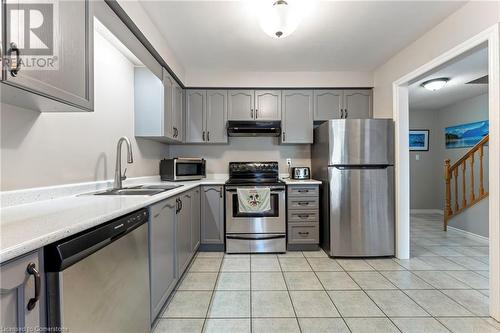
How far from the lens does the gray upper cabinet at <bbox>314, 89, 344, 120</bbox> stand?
3467 mm

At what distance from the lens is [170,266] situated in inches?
73.6

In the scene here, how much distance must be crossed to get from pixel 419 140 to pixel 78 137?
6219mm

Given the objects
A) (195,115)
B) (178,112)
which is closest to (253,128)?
(195,115)

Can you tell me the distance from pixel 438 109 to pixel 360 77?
3167 mm

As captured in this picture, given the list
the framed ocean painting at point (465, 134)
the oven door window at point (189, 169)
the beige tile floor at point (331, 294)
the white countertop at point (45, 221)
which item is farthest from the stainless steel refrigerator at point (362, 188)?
the framed ocean painting at point (465, 134)

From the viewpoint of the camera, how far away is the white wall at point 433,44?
71.6 inches

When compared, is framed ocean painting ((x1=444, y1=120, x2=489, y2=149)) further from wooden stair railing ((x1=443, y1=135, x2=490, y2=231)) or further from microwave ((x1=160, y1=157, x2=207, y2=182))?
microwave ((x1=160, y1=157, x2=207, y2=182))

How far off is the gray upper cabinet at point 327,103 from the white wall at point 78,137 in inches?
97.1

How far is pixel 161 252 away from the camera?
Result: 5.47 ft

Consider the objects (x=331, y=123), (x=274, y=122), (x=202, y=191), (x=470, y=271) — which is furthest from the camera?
(x=274, y=122)

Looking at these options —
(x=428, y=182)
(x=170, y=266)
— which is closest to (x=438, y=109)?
(x=428, y=182)

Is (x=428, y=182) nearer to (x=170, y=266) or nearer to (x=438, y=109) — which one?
(x=438, y=109)

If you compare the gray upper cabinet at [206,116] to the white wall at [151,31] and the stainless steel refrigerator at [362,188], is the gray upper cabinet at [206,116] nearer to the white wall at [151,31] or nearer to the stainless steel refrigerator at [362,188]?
the white wall at [151,31]

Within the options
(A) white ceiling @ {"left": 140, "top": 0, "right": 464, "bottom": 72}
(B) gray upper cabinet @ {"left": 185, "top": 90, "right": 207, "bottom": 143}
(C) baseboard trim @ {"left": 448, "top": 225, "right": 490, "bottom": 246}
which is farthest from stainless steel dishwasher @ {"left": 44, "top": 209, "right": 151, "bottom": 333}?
(C) baseboard trim @ {"left": 448, "top": 225, "right": 490, "bottom": 246}
